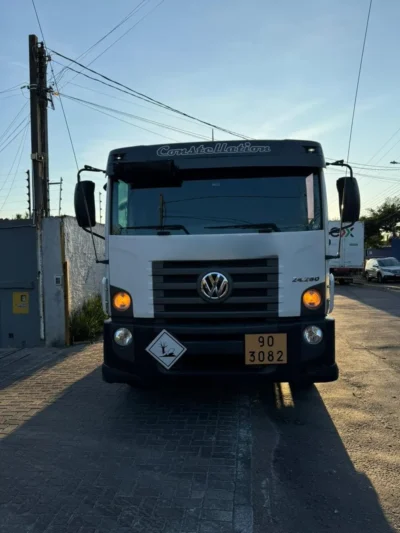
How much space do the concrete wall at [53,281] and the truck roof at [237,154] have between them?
4.10m

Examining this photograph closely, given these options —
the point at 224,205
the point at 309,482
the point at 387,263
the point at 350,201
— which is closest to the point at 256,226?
the point at 224,205

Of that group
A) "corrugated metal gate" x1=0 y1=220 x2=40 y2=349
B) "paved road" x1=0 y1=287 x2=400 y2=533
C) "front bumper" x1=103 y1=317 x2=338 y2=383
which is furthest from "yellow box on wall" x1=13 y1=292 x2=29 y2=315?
"front bumper" x1=103 y1=317 x2=338 y2=383

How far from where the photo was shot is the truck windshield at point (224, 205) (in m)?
4.68

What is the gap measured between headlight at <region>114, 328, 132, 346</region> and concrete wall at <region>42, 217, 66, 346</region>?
4155mm

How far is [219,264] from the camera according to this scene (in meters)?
4.56

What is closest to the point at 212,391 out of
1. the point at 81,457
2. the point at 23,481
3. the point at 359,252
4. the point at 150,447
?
the point at 150,447

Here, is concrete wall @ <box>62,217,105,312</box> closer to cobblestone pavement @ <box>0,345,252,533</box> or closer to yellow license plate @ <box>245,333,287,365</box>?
cobblestone pavement @ <box>0,345,252,533</box>

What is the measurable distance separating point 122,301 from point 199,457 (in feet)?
5.52

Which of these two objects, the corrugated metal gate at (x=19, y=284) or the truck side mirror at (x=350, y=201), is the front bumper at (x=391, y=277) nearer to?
the corrugated metal gate at (x=19, y=284)

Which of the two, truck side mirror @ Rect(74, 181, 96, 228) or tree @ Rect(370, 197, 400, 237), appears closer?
truck side mirror @ Rect(74, 181, 96, 228)

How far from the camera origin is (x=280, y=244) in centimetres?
454

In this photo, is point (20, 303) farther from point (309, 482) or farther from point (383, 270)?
point (383, 270)

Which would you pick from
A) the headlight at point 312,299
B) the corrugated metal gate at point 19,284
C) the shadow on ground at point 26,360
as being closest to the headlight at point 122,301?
the headlight at point 312,299

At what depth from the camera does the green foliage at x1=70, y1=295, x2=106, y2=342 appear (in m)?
9.09
